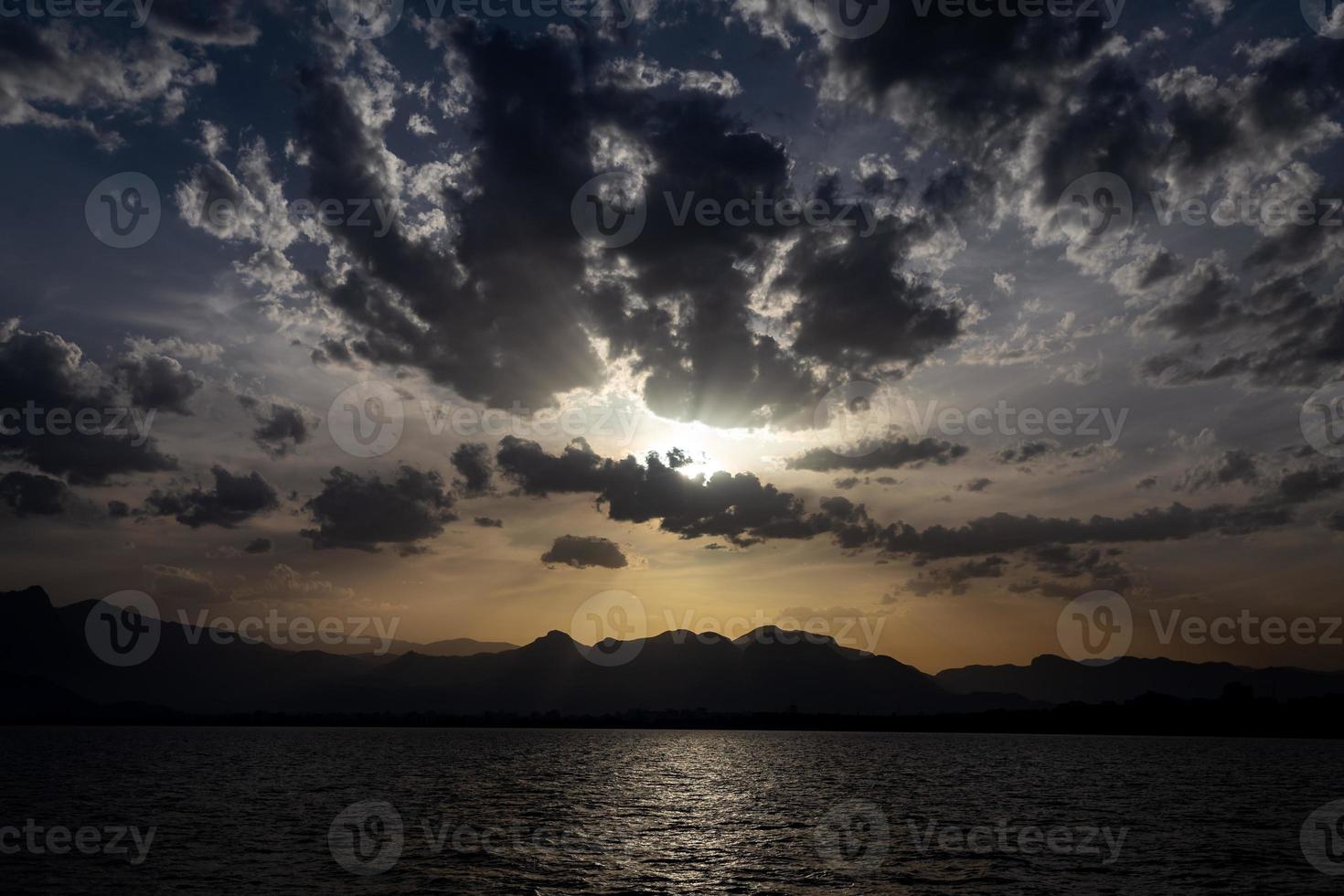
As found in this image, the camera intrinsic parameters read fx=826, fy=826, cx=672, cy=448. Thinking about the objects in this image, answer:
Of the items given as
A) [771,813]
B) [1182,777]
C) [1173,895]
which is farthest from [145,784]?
[1182,777]

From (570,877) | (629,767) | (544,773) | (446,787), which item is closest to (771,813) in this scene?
(570,877)

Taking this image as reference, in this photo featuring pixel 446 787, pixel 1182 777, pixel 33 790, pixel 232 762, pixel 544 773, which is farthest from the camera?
pixel 232 762

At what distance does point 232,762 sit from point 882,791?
137087 mm

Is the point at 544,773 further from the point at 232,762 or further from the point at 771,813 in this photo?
the point at 771,813

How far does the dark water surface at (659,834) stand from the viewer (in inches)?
2090

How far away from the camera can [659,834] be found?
77.0m

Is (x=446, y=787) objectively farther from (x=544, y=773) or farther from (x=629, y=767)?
(x=629, y=767)

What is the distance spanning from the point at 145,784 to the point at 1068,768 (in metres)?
173

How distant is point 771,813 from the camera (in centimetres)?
9119

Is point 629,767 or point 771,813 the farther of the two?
point 629,767

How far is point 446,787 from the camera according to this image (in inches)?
4938

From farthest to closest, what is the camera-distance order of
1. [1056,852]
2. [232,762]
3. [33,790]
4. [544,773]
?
[232,762], [544,773], [33,790], [1056,852]

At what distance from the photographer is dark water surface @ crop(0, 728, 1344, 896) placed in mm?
53094

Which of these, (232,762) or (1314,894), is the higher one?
(1314,894)
